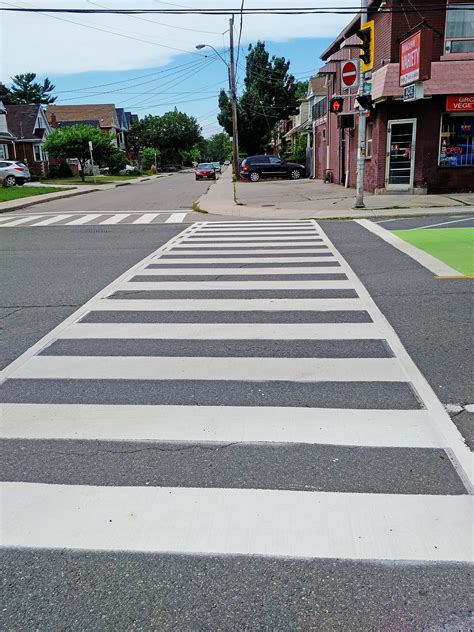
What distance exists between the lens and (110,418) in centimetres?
443

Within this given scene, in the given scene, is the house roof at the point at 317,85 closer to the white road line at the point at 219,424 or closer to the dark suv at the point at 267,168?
the dark suv at the point at 267,168

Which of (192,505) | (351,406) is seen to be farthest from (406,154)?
(192,505)

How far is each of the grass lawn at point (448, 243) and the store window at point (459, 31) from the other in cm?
1020

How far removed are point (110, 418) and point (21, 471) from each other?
85 cm

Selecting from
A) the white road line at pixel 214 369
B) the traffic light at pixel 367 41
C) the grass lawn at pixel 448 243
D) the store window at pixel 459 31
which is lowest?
the white road line at pixel 214 369

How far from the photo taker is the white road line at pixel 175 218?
17.9 m

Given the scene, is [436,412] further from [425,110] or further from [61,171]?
[61,171]

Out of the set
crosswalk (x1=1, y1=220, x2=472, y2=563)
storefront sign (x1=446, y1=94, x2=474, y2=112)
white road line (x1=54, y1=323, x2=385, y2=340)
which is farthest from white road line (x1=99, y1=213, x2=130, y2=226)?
storefront sign (x1=446, y1=94, x2=474, y2=112)

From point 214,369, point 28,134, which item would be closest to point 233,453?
point 214,369

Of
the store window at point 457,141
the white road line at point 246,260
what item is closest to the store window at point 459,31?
the store window at point 457,141

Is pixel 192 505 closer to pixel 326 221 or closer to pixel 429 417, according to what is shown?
pixel 429 417

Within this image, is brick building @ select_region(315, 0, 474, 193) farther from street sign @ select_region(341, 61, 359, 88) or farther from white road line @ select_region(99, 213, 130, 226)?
white road line @ select_region(99, 213, 130, 226)

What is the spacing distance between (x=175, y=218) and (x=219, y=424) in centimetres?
1541

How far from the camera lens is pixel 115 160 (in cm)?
5331
